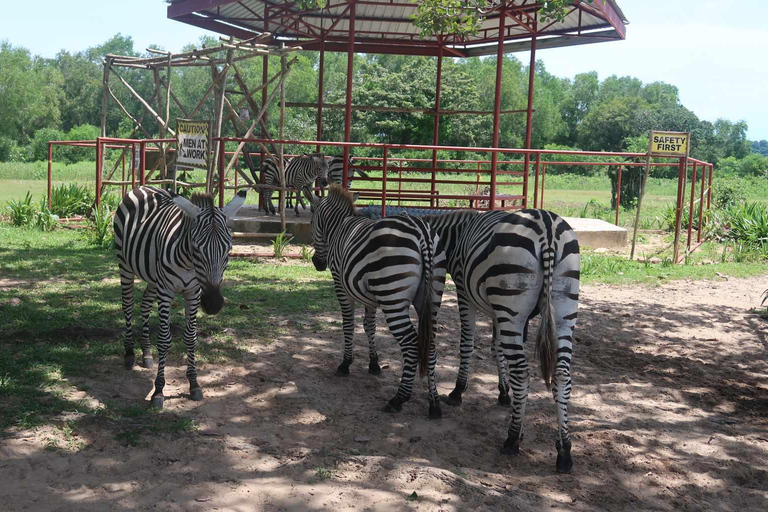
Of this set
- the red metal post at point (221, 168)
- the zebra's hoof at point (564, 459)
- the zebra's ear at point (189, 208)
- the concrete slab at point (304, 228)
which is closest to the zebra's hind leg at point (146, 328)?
the zebra's ear at point (189, 208)

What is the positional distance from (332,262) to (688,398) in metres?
3.32

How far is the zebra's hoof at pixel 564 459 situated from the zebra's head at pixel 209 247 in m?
2.45

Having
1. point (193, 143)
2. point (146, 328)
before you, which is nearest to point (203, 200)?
point (146, 328)

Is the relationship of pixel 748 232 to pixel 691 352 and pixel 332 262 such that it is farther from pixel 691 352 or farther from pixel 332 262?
pixel 332 262

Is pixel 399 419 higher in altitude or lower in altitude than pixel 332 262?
lower

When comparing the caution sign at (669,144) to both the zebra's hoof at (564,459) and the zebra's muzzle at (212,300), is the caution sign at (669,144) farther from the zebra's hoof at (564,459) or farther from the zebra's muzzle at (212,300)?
the zebra's muzzle at (212,300)

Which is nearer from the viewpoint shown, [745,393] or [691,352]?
[745,393]

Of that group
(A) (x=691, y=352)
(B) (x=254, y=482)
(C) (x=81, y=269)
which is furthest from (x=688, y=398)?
(C) (x=81, y=269)

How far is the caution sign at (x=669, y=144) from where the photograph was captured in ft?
39.9

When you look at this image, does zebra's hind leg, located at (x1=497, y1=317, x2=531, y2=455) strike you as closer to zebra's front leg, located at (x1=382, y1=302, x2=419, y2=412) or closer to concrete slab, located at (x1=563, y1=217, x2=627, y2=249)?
zebra's front leg, located at (x1=382, y1=302, x2=419, y2=412)

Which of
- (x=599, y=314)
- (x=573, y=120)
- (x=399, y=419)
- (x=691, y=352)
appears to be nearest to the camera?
(x=399, y=419)

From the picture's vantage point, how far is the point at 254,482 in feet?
13.7

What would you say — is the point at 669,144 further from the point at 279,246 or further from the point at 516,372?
the point at 516,372

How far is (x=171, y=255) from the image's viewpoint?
558cm
